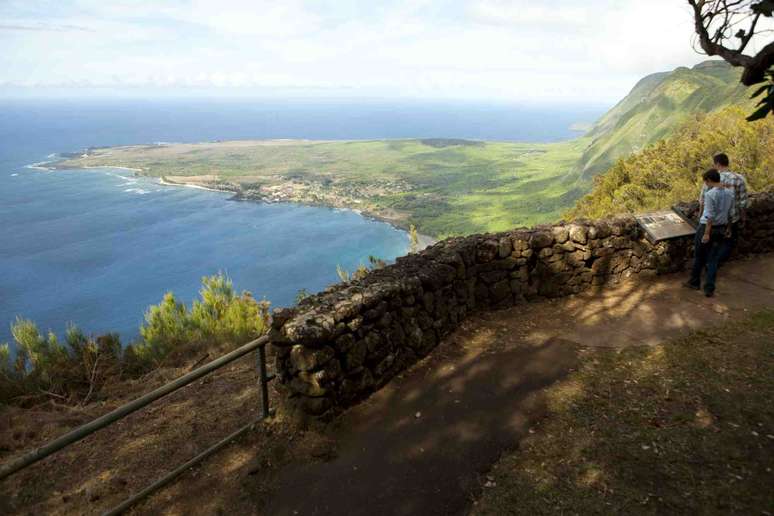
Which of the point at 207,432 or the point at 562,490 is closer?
the point at 562,490

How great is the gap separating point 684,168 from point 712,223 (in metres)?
19.6

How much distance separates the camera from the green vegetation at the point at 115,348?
9312mm

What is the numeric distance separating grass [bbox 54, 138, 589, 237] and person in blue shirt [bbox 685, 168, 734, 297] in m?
68.8

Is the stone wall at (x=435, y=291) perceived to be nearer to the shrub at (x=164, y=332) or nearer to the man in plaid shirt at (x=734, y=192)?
the man in plaid shirt at (x=734, y=192)

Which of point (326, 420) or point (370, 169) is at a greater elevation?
point (326, 420)

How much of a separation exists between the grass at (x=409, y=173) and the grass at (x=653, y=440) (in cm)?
7118

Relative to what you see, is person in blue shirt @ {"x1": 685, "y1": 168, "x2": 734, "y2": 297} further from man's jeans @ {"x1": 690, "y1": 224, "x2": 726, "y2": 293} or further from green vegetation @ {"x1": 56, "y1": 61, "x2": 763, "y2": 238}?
green vegetation @ {"x1": 56, "y1": 61, "x2": 763, "y2": 238}

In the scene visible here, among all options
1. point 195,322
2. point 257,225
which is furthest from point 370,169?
point 195,322

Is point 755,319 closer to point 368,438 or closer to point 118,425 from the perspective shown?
point 368,438

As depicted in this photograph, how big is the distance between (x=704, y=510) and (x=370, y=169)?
14164 centimetres

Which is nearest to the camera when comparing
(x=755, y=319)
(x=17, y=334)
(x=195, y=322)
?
(x=755, y=319)

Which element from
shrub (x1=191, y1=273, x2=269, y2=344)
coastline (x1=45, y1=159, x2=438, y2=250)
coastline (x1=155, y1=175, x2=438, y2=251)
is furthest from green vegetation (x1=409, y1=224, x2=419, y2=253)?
coastline (x1=155, y1=175, x2=438, y2=251)

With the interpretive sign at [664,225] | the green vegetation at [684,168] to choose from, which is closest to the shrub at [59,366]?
the interpretive sign at [664,225]

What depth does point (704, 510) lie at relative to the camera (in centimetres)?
396
